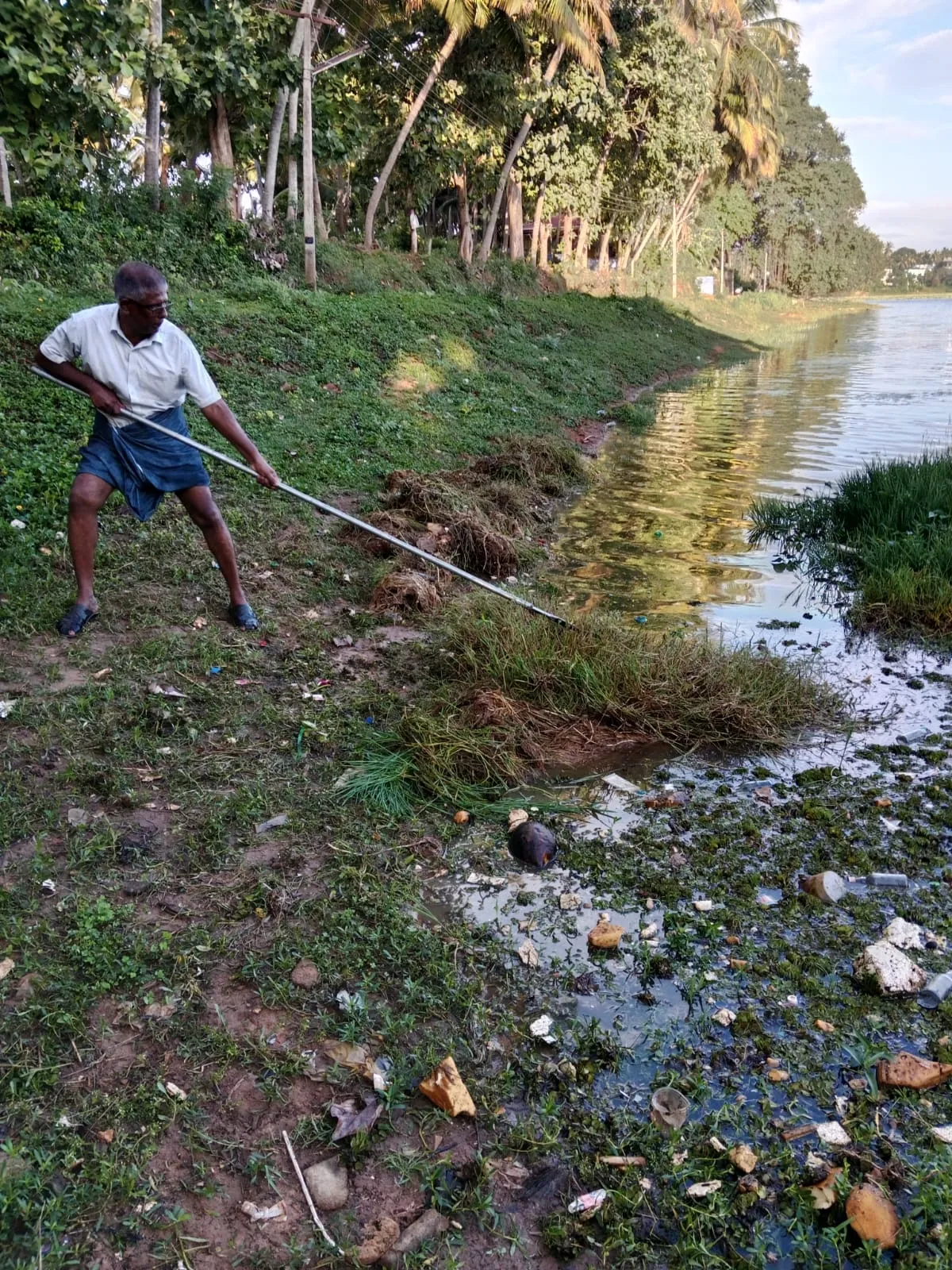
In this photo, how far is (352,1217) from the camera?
1.88 meters

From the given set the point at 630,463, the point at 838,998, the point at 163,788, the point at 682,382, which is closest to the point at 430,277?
the point at 682,382

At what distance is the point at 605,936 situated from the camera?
270cm

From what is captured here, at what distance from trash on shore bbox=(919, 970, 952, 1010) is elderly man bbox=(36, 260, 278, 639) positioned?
346 centimetres

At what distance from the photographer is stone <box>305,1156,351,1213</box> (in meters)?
1.91

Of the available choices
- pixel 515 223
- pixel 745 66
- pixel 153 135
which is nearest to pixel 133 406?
pixel 153 135

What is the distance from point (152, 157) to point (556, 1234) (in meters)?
13.9

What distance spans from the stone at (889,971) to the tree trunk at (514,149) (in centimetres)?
2051

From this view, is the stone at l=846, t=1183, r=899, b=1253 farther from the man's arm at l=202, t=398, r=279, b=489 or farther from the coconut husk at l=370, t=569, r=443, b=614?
the coconut husk at l=370, t=569, r=443, b=614

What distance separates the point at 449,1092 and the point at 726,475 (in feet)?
30.0

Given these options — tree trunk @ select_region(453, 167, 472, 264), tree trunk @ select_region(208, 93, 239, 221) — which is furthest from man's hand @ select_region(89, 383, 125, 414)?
tree trunk @ select_region(453, 167, 472, 264)

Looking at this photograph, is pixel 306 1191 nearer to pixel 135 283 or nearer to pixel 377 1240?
pixel 377 1240

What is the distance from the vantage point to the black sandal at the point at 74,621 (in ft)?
14.1

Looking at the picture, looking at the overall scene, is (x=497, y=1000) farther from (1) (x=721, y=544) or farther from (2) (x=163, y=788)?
(1) (x=721, y=544)

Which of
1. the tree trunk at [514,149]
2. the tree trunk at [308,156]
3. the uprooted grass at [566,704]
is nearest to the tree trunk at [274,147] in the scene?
the tree trunk at [308,156]
